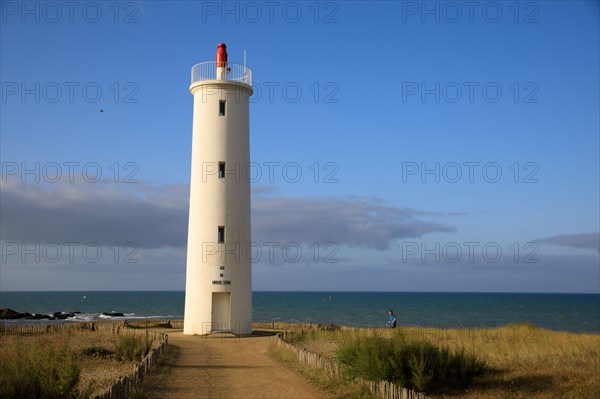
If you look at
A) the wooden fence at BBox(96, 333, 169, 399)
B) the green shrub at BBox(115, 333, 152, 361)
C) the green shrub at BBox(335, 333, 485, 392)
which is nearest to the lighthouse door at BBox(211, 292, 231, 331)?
the green shrub at BBox(115, 333, 152, 361)

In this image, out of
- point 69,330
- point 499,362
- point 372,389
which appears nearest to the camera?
point 372,389

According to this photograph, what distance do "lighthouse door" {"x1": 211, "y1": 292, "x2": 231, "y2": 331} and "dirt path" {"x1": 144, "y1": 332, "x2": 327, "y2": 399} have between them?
2.74m

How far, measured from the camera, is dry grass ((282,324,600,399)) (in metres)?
13.0

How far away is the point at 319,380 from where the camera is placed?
14.0 metres

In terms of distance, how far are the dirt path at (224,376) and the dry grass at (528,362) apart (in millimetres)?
2658

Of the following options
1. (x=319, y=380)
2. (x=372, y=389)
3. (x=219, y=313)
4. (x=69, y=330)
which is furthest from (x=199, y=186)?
(x=372, y=389)

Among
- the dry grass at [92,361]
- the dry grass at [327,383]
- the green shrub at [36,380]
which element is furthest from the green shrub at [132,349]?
the green shrub at [36,380]

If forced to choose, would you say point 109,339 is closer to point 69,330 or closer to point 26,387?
point 69,330

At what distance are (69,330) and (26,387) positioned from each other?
18.8 m

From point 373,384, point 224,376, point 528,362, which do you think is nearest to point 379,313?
point 528,362

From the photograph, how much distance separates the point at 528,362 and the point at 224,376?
27.8ft

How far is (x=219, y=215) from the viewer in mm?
24672

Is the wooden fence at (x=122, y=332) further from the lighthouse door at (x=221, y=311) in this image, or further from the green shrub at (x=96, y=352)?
the lighthouse door at (x=221, y=311)

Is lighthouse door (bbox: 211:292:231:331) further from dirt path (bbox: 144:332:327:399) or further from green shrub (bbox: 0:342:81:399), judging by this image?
green shrub (bbox: 0:342:81:399)
